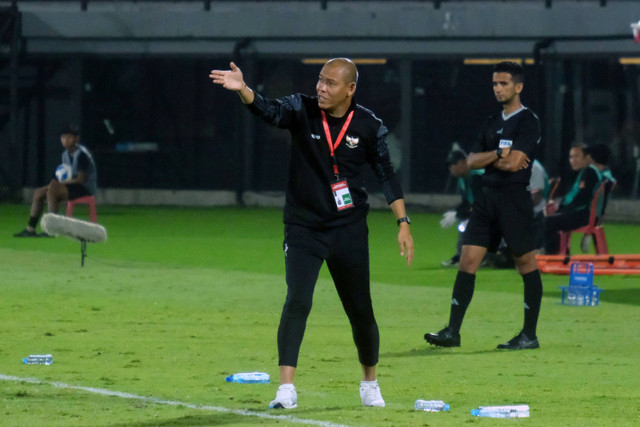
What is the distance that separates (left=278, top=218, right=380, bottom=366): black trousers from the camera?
281 inches

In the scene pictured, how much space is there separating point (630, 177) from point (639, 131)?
92 cm

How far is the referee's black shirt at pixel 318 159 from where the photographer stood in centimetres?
Answer: 719

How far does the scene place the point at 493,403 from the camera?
25.1ft

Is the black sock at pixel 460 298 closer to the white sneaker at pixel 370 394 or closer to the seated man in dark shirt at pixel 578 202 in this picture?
the white sneaker at pixel 370 394

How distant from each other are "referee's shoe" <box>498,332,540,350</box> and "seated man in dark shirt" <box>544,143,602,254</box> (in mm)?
7114

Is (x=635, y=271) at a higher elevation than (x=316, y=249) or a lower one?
lower

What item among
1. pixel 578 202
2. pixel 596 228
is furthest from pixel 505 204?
pixel 596 228

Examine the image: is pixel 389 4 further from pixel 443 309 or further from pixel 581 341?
pixel 581 341

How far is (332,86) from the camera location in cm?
712

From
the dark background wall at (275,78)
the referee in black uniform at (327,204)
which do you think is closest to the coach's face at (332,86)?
the referee in black uniform at (327,204)

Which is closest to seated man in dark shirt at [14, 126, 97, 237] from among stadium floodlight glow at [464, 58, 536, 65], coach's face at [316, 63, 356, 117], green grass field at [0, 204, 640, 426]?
green grass field at [0, 204, 640, 426]

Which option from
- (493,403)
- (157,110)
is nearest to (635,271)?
(493,403)

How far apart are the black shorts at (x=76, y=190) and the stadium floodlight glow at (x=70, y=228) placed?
5037 millimetres

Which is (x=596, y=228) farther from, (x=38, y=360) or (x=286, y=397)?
(x=286, y=397)
